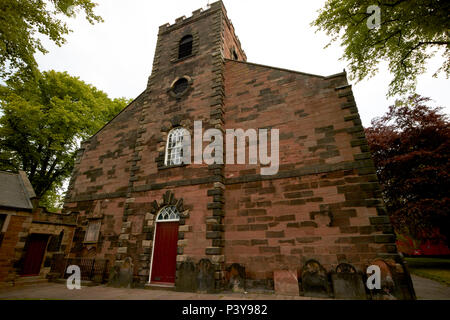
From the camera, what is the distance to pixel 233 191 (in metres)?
8.89

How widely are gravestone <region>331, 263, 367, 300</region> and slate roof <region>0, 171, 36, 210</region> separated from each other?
41.1 feet

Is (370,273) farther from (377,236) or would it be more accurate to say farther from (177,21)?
(177,21)

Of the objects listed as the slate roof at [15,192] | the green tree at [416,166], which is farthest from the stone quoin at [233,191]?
the green tree at [416,166]

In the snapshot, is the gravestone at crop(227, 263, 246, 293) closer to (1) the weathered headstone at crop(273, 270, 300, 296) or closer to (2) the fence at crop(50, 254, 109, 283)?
(1) the weathered headstone at crop(273, 270, 300, 296)

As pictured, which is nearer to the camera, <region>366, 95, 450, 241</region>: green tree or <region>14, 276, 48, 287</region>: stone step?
<region>14, 276, 48, 287</region>: stone step

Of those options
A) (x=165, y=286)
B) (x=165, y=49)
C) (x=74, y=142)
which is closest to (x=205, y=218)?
(x=165, y=286)

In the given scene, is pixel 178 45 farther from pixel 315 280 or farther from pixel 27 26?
pixel 315 280

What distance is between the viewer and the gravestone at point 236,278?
7324 millimetres

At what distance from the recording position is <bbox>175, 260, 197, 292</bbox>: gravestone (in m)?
7.47

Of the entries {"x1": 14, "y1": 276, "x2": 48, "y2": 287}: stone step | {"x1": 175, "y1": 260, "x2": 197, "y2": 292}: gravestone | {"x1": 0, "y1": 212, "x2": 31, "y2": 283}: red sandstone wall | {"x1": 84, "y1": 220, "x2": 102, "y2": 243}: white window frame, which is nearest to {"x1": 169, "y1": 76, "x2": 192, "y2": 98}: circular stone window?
{"x1": 84, "y1": 220, "x2": 102, "y2": 243}: white window frame

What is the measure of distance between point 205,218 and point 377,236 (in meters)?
5.69

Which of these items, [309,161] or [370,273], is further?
[309,161]

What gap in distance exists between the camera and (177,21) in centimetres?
1406

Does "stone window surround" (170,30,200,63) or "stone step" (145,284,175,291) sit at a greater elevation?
"stone window surround" (170,30,200,63)
